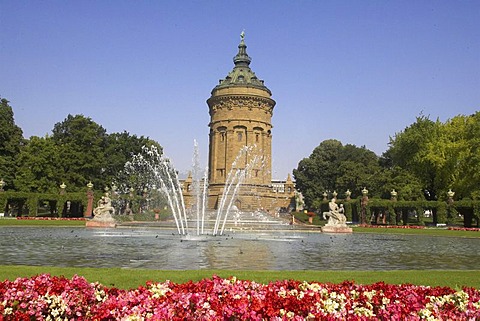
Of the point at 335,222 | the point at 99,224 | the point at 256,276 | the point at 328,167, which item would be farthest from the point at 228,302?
the point at 328,167

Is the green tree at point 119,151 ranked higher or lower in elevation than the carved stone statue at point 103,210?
higher

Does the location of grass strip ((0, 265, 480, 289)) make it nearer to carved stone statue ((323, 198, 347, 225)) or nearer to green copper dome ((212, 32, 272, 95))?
carved stone statue ((323, 198, 347, 225))

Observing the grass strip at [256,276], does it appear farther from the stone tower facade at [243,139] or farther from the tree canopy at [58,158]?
the stone tower facade at [243,139]

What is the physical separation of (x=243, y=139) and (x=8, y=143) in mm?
35696

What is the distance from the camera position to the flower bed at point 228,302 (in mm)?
5388

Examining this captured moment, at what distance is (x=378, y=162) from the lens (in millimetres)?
86438

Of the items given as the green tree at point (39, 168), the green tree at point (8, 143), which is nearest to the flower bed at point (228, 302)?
the green tree at point (39, 168)

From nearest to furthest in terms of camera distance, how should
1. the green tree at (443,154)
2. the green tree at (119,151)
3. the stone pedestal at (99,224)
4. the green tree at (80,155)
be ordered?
the stone pedestal at (99,224), the green tree at (443,154), the green tree at (80,155), the green tree at (119,151)

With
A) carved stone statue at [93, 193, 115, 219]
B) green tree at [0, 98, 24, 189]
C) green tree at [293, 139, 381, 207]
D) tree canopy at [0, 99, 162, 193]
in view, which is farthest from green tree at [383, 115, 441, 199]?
green tree at [0, 98, 24, 189]

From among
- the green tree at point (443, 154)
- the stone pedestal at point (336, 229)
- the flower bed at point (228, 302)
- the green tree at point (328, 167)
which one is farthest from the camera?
the green tree at point (328, 167)

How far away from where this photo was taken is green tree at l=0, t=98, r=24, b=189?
181 ft

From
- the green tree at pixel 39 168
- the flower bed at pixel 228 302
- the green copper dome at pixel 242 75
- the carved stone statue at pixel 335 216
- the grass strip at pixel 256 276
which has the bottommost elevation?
the grass strip at pixel 256 276

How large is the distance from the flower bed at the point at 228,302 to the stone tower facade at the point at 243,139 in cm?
6613

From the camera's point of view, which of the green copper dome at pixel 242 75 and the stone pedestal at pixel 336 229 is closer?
the stone pedestal at pixel 336 229
